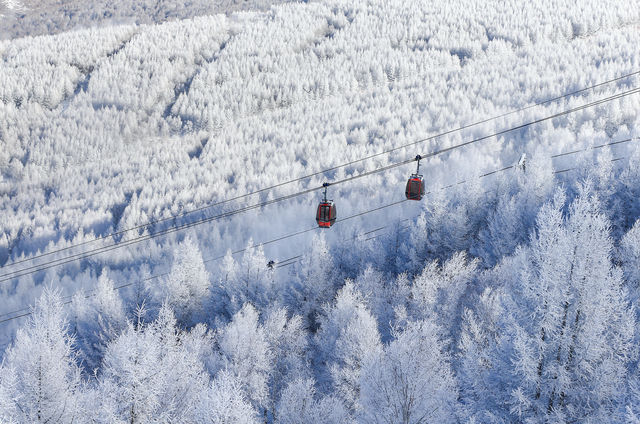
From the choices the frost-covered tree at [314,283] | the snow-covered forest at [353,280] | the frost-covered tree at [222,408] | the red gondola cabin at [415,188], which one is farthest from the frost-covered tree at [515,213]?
the frost-covered tree at [222,408]

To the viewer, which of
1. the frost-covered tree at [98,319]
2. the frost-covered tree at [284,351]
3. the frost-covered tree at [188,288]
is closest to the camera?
the frost-covered tree at [284,351]

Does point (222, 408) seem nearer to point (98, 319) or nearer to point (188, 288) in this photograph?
point (188, 288)

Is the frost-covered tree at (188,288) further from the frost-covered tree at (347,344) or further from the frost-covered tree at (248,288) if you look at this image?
the frost-covered tree at (347,344)

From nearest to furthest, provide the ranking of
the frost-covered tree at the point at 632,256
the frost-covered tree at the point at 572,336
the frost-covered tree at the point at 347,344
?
1. the frost-covered tree at the point at 572,336
2. the frost-covered tree at the point at 632,256
3. the frost-covered tree at the point at 347,344

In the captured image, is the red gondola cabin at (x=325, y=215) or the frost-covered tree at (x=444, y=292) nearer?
the red gondola cabin at (x=325, y=215)

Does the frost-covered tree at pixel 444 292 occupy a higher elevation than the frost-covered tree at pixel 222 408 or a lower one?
lower

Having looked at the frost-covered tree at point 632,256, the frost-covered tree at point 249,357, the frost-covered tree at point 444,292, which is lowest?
the frost-covered tree at point 249,357
